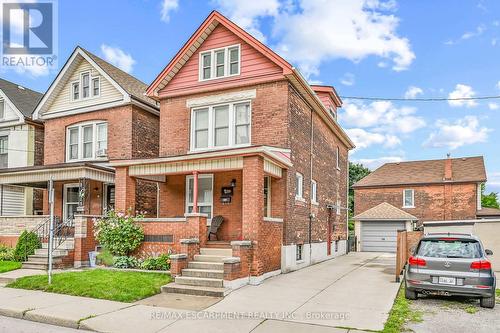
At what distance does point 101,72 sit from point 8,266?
9.33m

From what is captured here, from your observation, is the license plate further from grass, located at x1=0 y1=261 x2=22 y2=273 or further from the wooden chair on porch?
grass, located at x1=0 y1=261 x2=22 y2=273

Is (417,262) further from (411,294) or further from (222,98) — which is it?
(222,98)

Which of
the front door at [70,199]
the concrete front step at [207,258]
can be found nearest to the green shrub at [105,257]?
the concrete front step at [207,258]

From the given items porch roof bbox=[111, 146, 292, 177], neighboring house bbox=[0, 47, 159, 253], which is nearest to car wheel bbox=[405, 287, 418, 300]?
porch roof bbox=[111, 146, 292, 177]

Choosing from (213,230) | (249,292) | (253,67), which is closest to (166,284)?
(249,292)

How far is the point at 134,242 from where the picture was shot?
1375cm

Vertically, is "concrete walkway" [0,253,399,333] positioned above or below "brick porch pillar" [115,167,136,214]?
below

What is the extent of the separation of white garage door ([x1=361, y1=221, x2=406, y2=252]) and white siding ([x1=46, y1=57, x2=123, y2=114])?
1955cm

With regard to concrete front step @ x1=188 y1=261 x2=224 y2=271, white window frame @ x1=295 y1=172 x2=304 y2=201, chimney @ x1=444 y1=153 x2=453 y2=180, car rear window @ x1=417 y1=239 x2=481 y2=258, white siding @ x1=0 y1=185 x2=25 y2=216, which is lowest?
concrete front step @ x1=188 y1=261 x2=224 y2=271

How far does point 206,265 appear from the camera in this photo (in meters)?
12.0

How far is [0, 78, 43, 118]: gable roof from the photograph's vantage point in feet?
72.1

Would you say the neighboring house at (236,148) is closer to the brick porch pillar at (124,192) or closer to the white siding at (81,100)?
the brick porch pillar at (124,192)

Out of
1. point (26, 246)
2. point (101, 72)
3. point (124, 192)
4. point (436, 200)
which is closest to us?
point (124, 192)

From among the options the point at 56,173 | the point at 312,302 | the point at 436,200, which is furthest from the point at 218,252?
the point at 436,200
